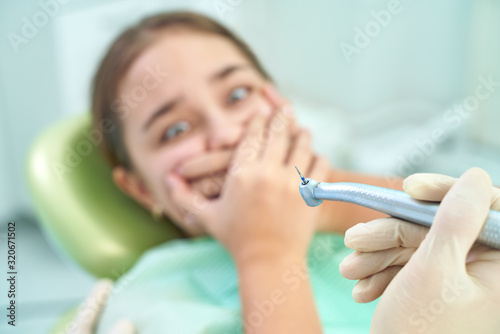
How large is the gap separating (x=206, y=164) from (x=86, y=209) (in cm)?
19

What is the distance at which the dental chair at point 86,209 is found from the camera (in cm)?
56

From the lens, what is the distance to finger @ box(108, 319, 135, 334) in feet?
1.22

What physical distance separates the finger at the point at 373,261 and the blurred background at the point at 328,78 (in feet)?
1.36

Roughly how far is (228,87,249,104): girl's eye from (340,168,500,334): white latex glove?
335 millimetres

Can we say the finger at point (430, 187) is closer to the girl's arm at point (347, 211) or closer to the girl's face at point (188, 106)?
the girl's arm at point (347, 211)

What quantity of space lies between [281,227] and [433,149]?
450mm

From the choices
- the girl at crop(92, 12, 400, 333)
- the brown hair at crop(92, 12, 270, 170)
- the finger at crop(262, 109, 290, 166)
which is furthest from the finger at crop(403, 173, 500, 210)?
the brown hair at crop(92, 12, 270, 170)

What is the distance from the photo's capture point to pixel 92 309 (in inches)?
17.5

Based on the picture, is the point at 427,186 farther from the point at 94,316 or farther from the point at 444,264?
the point at 94,316

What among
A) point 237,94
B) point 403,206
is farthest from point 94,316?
point 403,206

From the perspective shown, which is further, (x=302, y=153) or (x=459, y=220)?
(x=302, y=153)

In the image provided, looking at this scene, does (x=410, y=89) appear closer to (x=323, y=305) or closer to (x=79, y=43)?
(x=323, y=305)

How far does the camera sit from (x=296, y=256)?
0.35 metres

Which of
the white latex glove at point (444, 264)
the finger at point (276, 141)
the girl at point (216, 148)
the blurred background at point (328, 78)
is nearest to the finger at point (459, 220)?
the white latex glove at point (444, 264)
